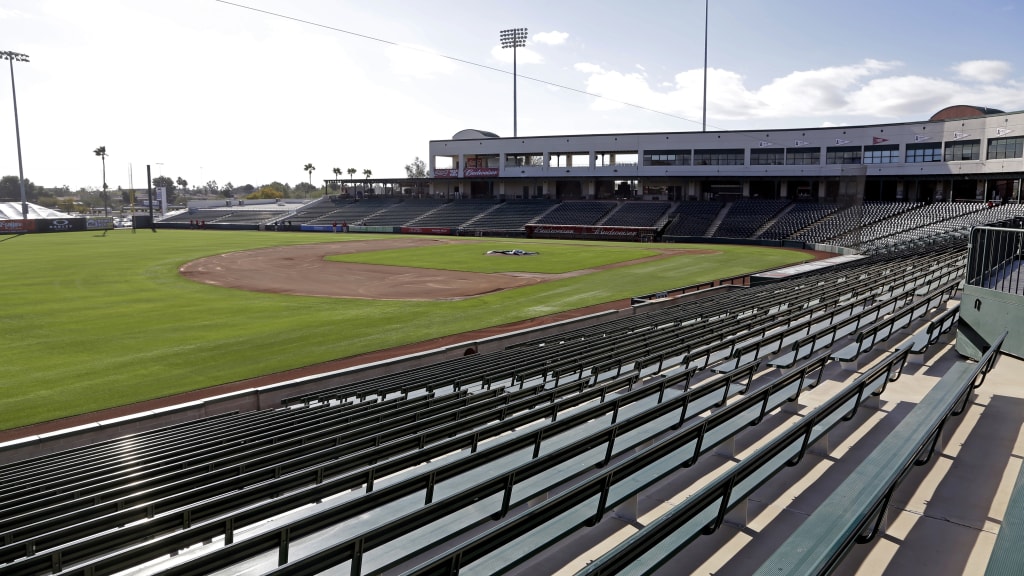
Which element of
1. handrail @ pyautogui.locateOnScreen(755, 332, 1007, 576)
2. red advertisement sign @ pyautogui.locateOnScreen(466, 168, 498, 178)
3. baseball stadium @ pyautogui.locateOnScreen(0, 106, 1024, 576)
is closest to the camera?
handrail @ pyautogui.locateOnScreen(755, 332, 1007, 576)

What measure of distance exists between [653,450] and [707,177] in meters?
76.8

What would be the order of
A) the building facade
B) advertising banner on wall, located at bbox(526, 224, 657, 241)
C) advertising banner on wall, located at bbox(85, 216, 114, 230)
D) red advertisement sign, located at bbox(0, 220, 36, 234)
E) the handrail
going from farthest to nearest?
advertising banner on wall, located at bbox(85, 216, 114, 230)
red advertisement sign, located at bbox(0, 220, 36, 234)
advertising banner on wall, located at bbox(526, 224, 657, 241)
the building facade
the handrail

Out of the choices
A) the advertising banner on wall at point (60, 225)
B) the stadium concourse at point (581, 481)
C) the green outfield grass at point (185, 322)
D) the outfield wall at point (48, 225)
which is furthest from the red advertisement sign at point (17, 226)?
the stadium concourse at point (581, 481)

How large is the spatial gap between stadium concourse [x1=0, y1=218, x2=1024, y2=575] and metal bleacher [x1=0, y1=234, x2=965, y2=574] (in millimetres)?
31

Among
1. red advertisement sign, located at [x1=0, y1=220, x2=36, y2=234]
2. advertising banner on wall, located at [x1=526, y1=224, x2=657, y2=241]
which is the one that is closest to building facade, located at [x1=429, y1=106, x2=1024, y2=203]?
advertising banner on wall, located at [x1=526, y1=224, x2=657, y2=241]

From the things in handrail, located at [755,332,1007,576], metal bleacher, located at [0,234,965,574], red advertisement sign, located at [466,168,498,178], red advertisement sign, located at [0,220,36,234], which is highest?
red advertisement sign, located at [466,168,498,178]

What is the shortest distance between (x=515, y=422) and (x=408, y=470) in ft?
4.77

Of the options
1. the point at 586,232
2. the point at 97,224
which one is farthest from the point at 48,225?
the point at 586,232

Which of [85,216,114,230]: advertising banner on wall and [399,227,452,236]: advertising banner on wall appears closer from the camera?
[399,227,452,236]: advertising banner on wall

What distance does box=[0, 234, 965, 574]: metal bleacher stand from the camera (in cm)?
433

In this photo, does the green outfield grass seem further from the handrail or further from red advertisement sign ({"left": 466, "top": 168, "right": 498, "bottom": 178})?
red advertisement sign ({"left": 466, "top": 168, "right": 498, "bottom": 178})

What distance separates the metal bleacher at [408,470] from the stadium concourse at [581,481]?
3 centimetres

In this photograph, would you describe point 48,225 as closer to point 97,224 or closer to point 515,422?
point 97,224

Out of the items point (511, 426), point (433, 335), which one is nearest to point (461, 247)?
point (433, 335)
